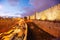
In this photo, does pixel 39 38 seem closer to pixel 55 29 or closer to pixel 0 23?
pixel 55 29

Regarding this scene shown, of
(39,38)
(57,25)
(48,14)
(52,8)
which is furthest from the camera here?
(48,14)

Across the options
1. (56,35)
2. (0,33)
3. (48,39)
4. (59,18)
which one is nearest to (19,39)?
(0,33)

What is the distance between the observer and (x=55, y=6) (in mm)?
4020

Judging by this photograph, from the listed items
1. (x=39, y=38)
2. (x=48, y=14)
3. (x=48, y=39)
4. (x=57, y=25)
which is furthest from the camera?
(x=48, y=14)

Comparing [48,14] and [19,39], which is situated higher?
[48,14]

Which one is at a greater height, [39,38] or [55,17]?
[55,17]

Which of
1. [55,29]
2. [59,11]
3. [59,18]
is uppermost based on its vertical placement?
[59,11]

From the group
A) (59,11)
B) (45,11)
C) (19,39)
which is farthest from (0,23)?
(59,11)

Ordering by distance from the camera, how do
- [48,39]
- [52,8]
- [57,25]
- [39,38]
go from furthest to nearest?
[52,8] → [39,38] → [48,39] → [57,25]

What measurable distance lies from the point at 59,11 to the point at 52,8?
53cm

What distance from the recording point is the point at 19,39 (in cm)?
351

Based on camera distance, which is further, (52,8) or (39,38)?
(52,8)

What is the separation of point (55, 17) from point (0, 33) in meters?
2.00

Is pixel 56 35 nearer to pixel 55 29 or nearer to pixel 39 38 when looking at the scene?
pixel 55 29
